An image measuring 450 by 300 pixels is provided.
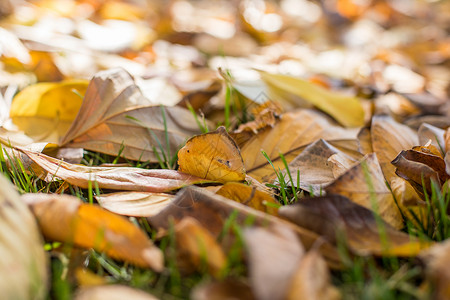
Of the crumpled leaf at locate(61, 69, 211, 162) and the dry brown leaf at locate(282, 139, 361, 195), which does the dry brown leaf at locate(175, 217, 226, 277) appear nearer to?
the dry brown leaf at locate(282, 139, 361, 195)

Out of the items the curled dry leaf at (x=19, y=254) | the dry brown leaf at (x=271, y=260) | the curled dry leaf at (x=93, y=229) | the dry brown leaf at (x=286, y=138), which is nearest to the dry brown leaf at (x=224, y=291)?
the dry brown leaf at (x=271, y=260)

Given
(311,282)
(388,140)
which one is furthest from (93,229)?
(388,140)

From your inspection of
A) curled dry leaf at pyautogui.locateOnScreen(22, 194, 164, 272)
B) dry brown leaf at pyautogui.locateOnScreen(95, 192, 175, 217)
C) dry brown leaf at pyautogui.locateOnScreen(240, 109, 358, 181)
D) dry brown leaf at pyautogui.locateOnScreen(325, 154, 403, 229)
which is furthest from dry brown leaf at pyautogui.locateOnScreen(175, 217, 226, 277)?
dry brown leaf at pyautogui.locateOnScreen(240, 109, 358, 181)

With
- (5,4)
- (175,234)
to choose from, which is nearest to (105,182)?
(175,234)

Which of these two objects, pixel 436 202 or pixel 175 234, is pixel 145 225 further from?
pixel 436 202

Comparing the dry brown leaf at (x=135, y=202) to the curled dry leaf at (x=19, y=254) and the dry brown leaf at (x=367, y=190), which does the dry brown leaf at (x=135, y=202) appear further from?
the dry brown leaf at (x=367, y=190)

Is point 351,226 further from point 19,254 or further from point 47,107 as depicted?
point 47,107
